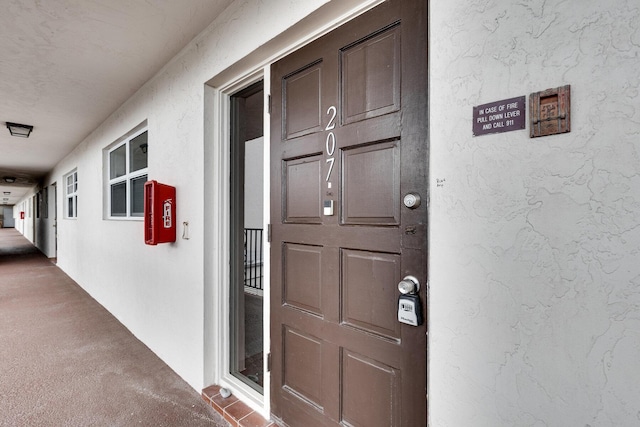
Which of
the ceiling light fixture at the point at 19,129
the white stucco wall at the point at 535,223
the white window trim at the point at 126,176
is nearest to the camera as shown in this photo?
the white stucco wall at the point at 535,223

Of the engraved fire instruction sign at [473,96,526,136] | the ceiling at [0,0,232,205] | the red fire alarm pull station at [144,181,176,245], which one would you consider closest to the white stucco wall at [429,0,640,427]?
the engraved fire instruction sign at [473,96,526,136]

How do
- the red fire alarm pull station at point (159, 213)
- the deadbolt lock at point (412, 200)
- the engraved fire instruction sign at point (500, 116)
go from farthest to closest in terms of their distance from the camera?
the red fire alarm pull station at point (159, 213)
the deadbolt lock at point (412, 200)
the engraved fire instruction sign at point (500, 116)

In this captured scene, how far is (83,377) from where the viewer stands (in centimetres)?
235

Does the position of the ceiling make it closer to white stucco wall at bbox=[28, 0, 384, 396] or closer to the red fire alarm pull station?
white stucco wall at bbox=[28, 0, 384, 396]

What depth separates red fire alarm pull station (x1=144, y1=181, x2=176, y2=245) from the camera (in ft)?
7.60

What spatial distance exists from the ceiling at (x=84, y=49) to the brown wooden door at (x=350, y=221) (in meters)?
0.89

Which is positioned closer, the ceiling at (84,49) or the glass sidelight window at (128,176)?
the ceiling at (84,49)

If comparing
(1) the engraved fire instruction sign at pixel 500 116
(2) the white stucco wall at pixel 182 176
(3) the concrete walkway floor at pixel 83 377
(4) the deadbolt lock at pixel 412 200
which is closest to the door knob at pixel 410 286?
(4) the deadbolt lock at pixel 412 200

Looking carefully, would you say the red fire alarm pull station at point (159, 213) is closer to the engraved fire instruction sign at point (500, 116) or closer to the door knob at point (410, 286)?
the door knob at point (410, 286)

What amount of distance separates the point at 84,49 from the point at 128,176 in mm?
1537

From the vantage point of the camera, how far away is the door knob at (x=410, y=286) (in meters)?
1.13

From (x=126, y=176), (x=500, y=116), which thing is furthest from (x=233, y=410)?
(x=126, y=176)

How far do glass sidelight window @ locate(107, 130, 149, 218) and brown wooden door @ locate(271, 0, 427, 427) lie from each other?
7.22 feet

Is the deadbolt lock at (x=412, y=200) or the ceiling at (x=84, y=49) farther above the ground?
the ceiling at (x=84, y=49)
